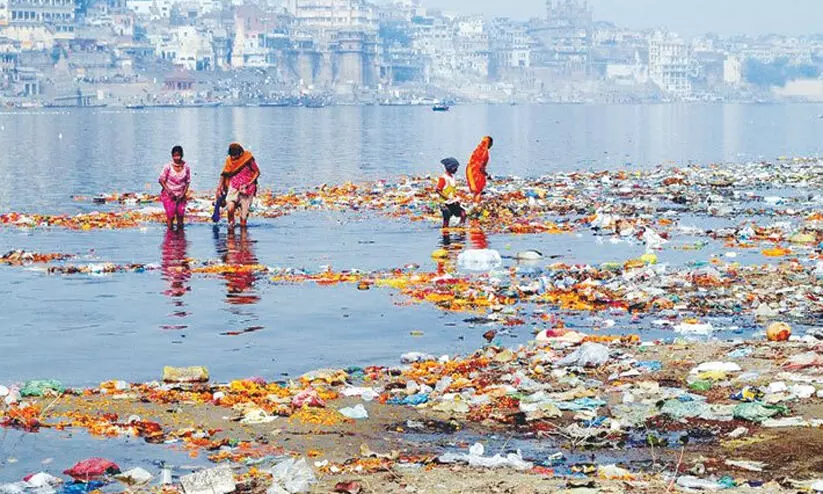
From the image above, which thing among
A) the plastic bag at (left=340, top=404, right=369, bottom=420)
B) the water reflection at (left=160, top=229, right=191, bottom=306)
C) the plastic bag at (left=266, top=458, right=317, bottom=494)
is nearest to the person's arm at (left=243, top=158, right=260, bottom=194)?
the water reflection at (left=160, top=229, right=191, bottom=306)

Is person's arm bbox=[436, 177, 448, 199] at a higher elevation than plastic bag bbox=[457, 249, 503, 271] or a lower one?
higher

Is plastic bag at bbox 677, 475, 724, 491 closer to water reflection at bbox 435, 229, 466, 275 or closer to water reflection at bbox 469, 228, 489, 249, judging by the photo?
water reflection at bbox 435, 229, 466, 275

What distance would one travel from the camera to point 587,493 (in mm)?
7234

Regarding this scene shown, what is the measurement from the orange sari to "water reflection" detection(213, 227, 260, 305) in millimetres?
3209

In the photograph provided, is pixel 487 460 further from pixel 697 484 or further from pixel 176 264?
pixel 176 264

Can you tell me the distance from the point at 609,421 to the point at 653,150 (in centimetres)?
5351

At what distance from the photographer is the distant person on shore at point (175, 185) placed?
19.7 m

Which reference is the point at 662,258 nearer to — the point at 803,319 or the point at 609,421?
the point at 803,319

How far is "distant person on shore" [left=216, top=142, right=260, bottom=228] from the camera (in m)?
19.8

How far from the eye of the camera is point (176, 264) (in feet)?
56.1

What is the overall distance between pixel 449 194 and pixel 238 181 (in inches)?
109

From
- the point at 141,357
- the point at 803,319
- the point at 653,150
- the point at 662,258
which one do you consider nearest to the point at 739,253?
the point at 662,258

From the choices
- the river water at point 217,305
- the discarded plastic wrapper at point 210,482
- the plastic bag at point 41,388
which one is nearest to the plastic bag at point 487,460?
the discarded plastic wrapper at point 210,482

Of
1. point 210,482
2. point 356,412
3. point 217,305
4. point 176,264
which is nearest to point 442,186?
point 176,264
